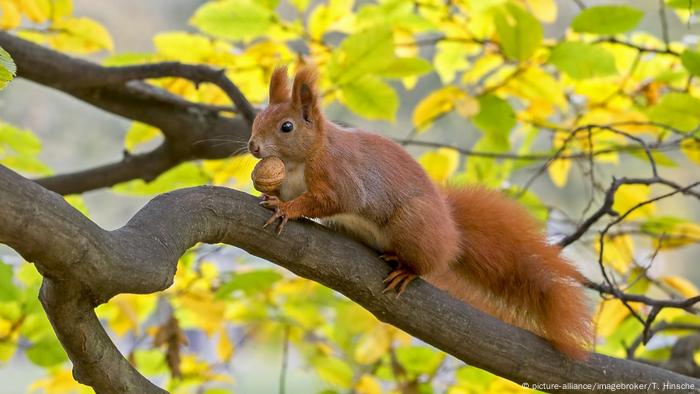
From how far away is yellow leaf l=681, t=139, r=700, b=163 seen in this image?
A: 185 centimetres

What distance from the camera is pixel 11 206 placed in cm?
85

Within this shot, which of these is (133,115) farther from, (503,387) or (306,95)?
(503,387)

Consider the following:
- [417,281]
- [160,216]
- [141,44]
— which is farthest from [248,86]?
[141,44]

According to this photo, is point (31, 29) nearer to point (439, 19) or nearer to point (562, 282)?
point (439, 19)

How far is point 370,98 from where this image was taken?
183cm

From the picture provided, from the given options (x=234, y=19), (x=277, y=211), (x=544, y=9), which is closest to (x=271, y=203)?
(x=277, y=211)

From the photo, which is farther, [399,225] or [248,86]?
[248,86]

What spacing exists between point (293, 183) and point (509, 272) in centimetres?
48

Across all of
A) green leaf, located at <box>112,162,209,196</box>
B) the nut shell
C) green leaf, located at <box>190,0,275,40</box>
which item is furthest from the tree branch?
the nut shell

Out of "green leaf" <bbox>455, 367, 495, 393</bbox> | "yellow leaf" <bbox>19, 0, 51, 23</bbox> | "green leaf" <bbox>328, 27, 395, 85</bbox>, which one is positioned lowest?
"green leaf" <bbox>455, 367, 495, 393</bbox>

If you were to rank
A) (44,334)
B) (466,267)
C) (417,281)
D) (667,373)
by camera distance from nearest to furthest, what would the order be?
(417,281) → (667,373) → (466,267) → (44,334)

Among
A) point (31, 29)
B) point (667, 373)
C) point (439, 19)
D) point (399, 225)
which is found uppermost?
point (31, 29)

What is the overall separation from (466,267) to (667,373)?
41 cm

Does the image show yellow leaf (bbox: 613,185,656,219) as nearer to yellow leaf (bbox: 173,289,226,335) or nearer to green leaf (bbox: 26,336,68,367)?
yellow leaf (bbox: 173,289,226,335)
